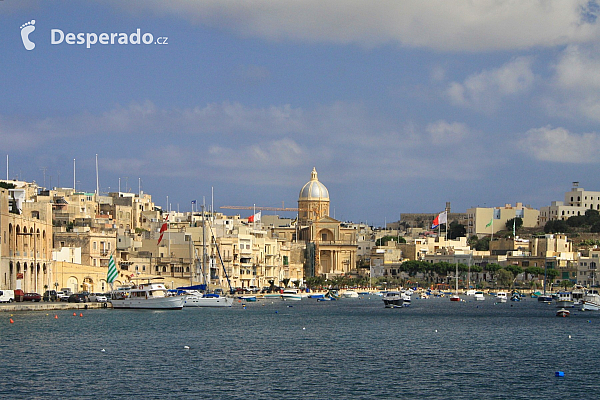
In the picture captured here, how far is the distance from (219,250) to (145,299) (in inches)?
1518

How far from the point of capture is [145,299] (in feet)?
250

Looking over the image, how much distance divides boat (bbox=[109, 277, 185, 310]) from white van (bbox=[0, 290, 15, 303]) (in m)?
7.92

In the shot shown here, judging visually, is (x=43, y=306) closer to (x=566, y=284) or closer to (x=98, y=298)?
(x=98, y=298)

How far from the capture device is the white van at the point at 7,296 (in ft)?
229

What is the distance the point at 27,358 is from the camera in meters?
41.9

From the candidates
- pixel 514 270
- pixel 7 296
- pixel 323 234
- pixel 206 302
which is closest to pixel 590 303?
pixel 206 302

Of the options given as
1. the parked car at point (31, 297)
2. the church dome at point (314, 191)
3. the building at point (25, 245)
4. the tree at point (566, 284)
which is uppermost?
the church dome at point (314, 191)

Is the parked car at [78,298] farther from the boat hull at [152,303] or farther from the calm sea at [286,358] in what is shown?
the calm sea at [286,358]

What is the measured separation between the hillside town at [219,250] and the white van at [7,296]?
2007 millimetres

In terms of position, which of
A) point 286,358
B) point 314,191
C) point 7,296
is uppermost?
point 314,191

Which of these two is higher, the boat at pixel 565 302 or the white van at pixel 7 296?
the white van at pixel 7 296

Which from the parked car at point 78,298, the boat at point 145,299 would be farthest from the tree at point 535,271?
the parked car at point 78,298

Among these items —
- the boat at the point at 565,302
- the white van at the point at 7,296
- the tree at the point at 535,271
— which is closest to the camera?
the white van at the point at 7,296

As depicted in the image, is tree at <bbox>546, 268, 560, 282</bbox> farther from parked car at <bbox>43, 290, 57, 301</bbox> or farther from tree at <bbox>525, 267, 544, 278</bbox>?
parked car at <bbox>43, 290, 57, 301</bbox>
